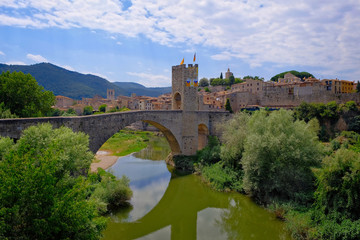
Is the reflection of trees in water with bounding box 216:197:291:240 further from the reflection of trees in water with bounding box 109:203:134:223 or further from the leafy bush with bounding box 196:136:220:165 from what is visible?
the leafy bush with bounding box 196:136:220:165

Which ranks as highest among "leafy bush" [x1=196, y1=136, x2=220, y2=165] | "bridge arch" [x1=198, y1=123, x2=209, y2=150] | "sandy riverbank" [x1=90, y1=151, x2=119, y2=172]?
"bridge arch" [x1=198, y1=123, x2=209, y2=150]

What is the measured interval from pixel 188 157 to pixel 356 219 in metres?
12.9

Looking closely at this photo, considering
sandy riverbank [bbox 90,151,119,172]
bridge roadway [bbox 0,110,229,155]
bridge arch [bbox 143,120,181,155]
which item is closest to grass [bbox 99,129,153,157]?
sandy riverbank [bbox 90,151,119,172]

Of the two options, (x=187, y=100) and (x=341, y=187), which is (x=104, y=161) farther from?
(x=341, y=187)

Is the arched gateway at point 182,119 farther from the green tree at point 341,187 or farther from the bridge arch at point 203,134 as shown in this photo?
the green tree at point 341,187

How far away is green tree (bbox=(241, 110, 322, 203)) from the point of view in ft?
39.9

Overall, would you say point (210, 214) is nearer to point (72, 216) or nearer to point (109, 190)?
point (109, 190)

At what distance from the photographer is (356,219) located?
898 cm

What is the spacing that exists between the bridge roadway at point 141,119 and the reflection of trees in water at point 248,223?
7.67m

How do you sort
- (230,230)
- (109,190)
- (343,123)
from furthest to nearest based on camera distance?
(343,123)
(109,190)
(230,230)

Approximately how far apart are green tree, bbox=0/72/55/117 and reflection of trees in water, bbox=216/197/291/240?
13199 millimetres

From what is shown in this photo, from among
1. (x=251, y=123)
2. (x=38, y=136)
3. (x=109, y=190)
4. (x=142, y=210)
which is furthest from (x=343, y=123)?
(x=38, y=136)

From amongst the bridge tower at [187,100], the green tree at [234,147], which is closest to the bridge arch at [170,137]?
the bridge tower at [187,100]

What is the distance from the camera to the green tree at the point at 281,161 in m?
12.1
